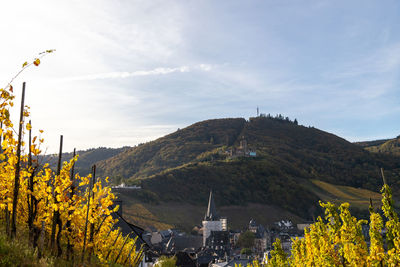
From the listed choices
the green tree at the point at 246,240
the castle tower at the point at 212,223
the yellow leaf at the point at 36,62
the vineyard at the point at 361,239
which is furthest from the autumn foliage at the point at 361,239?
the castle tower at the point at 212,223

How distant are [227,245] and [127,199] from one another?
170 feet

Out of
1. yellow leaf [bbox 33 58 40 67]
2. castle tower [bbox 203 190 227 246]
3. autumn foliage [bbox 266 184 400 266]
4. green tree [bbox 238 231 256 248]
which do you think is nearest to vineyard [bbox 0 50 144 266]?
yellow leaf [bbox 33 58 40 67]

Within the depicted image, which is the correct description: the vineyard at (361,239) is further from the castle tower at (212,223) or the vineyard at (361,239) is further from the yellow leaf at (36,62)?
the castle tower at (212,223)

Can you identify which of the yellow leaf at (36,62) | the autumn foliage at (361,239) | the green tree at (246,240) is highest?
the yellow leaf at (36,62)

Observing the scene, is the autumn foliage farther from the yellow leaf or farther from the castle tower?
the castle tower

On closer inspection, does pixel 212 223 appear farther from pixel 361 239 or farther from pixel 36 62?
pixel 36 62

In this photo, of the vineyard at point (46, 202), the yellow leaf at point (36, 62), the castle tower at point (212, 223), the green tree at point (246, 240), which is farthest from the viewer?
the castle tower at point (212, 223)

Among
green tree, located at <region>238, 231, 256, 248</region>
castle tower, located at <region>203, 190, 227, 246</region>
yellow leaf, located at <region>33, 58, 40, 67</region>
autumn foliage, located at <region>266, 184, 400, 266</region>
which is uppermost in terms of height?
yellow leaf, located at <region>33, 58, 40, 67</region>

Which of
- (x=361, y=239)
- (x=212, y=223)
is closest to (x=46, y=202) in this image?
(x=361, y=239)

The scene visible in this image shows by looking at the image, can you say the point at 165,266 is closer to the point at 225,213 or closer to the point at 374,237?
the point at 374,237

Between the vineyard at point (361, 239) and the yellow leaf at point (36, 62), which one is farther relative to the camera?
the vineyard at point (361, 239)

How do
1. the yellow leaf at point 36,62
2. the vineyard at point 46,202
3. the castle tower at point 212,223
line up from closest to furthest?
1. the yellow leaf at point 36,62
2. the vineyard at point 46,202
3. the castle tower at point 212,223

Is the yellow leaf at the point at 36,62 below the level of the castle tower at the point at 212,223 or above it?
above

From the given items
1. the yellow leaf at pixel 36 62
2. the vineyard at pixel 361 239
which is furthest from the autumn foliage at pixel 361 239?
the yellow leaf at pixel 36 62
